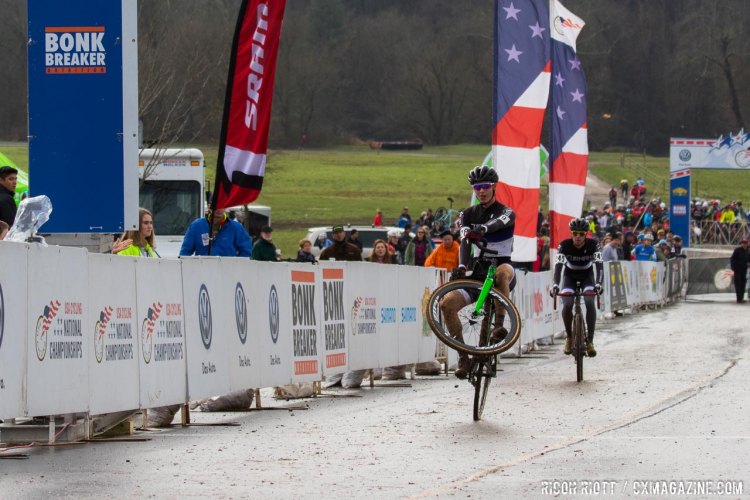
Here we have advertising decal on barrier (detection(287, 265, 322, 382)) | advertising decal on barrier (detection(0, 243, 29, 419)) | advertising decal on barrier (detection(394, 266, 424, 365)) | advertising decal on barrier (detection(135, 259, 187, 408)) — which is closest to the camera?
advertising decal on barrier (detection(0, 243, 29, 419))

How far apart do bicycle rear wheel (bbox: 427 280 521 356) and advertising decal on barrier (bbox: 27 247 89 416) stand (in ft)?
9.89

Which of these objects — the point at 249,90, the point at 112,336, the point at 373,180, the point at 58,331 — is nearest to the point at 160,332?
the point at 112,336

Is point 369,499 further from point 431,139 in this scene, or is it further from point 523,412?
point 431,139

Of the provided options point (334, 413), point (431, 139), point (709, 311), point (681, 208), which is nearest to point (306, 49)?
point (431, 139)

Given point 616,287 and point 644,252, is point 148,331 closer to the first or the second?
point 616,287

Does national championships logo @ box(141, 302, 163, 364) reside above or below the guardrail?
below

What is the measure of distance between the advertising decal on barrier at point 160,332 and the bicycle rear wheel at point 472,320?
2087 millimetres

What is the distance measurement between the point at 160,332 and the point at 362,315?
4986mm

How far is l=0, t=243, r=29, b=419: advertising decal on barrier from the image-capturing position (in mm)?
9570

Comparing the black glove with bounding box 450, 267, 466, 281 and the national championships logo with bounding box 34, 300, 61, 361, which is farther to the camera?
→ the black glove with bounding box 450, 267, 466, 281

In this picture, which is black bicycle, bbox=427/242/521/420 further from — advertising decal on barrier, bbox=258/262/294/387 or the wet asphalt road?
advertising decal on barrier, bbox=258/262/294/387

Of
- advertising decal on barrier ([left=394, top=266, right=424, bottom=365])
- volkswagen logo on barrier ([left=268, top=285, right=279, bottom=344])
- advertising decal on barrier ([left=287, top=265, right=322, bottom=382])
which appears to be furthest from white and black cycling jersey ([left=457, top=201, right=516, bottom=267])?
advertising decal on barrier ([left=394, top=266, right=424, bottom=365])

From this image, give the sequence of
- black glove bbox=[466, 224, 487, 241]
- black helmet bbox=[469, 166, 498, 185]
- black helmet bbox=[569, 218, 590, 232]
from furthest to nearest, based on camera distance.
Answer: black helmet bbox=[569, 218, 590, 232]
black helmet bbox=[469, 166, 498, 185]
black glove bbox=[466, 224, 487, 241]

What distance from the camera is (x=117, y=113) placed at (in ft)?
40.9
